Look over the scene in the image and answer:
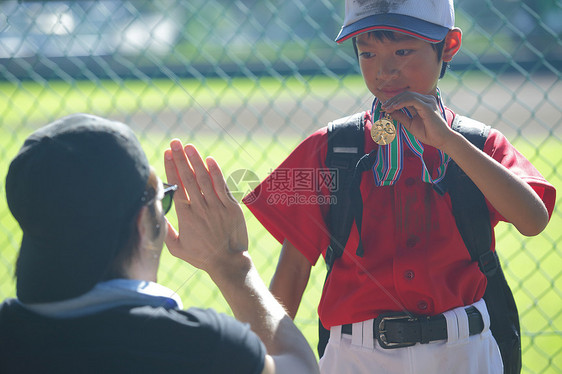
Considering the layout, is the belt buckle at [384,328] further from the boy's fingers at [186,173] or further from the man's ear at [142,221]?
the man's ear at [142,221]

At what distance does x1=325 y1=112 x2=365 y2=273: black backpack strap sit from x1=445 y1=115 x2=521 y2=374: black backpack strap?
10.2 inches

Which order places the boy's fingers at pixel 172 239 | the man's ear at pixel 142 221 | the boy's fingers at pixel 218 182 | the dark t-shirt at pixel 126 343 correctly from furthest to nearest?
the boy's fingers at pixel 172 239
the boy's fingers at pixel 218 182
the man's ear at pixel 142 221
the dark t-shirt at pixel 126 343

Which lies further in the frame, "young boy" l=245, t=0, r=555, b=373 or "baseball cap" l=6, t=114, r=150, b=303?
"young boy" l=245, t=0, r=555, b=373

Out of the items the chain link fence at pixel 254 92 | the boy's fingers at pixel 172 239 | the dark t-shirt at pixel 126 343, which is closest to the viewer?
the dark t-shirt at pixel 126 343

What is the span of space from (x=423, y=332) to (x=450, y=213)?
0.33 m

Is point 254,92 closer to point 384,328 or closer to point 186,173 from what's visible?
point 186,173

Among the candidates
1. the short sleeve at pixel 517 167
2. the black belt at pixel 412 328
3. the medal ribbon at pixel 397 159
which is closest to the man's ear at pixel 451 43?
the medal ribbon at pixel 397 159

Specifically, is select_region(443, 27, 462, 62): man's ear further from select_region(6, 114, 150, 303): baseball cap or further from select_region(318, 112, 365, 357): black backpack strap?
select_region(6, 114, 150, 303): baseball cap

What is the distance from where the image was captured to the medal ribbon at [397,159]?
1.72 m

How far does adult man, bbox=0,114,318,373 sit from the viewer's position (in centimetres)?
115

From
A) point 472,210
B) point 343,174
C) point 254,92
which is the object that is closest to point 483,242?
point 472,210

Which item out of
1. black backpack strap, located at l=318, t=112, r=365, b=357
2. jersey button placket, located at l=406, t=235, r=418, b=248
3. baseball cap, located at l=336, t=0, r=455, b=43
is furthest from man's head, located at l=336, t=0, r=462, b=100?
jersey button placket, located at l=406, t=235, r=418, b=248

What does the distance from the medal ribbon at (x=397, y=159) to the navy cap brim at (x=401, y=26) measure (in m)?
0.20

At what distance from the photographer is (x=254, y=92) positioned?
10312 millimetres
